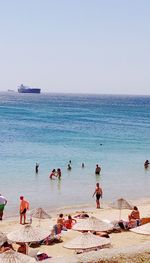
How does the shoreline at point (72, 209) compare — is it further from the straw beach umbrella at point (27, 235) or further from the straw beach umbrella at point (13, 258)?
the straw beach umbrella at point (13, 258)

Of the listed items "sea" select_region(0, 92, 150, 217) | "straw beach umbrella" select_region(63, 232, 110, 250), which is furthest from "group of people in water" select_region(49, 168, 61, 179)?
"straw beach umbrella" select_region(63, 232, 110, 250)

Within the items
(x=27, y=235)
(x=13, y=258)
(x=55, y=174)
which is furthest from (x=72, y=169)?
(x=13, y=258)

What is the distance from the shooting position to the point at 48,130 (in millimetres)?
68625

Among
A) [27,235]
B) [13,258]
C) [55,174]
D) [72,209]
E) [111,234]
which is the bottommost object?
[72,209]

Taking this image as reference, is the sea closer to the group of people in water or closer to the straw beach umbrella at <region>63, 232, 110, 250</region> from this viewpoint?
the group of people in water

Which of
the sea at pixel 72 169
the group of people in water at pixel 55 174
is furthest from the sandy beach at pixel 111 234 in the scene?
the group of people in water at pixel 55 174

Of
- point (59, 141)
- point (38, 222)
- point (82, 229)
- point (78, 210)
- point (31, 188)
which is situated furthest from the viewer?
point (59, 141)

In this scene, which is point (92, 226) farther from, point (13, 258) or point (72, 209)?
point (72, 209)

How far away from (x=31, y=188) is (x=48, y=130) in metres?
40.7

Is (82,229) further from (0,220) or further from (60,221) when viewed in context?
(0,220)

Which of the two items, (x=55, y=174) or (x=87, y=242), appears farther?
(x=55, y=174)

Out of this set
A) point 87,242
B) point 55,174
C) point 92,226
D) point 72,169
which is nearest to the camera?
point 87,242

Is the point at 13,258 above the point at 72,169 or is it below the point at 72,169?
above

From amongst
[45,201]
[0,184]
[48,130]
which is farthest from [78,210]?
[48,130]
